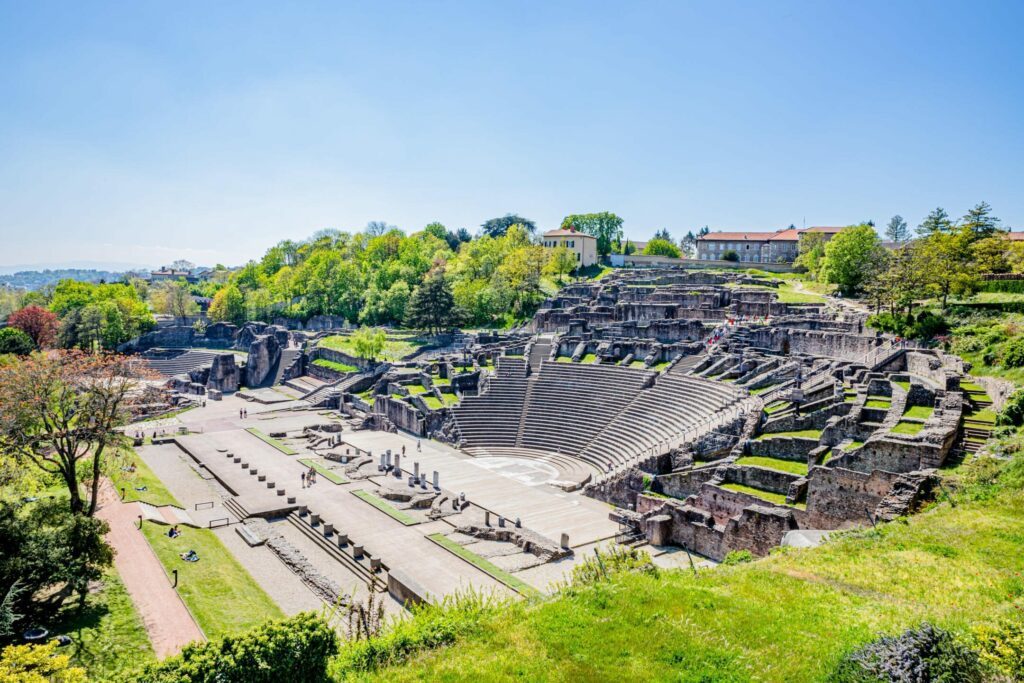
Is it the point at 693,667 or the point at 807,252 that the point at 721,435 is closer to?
the point at 693,667

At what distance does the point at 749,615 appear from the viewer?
35.4 ft

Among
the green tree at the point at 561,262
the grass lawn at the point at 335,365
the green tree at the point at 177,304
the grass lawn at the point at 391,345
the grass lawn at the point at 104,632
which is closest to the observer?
the grass lawn at the point at 104,632

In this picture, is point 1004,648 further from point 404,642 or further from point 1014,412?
point 1014,412

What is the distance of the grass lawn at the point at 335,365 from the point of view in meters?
53.7

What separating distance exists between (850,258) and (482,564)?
44218 mm

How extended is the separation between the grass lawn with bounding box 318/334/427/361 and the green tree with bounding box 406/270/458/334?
210cm

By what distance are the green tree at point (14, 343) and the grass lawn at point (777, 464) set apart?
2610 inches

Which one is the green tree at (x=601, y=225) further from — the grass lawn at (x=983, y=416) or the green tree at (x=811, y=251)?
the grass lawn at (x=983, y=416)

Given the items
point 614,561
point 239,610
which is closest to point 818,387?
point 614,561

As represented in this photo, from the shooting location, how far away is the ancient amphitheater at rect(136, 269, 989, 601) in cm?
2033

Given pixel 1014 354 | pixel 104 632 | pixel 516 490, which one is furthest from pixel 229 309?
pixel 1014 354

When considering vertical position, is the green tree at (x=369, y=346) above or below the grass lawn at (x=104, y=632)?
above

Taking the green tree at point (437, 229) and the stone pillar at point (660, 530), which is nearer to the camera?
the stone pillar at point (660, 530)

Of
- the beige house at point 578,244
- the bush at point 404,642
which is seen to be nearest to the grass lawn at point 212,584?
the bush at point 404,642
